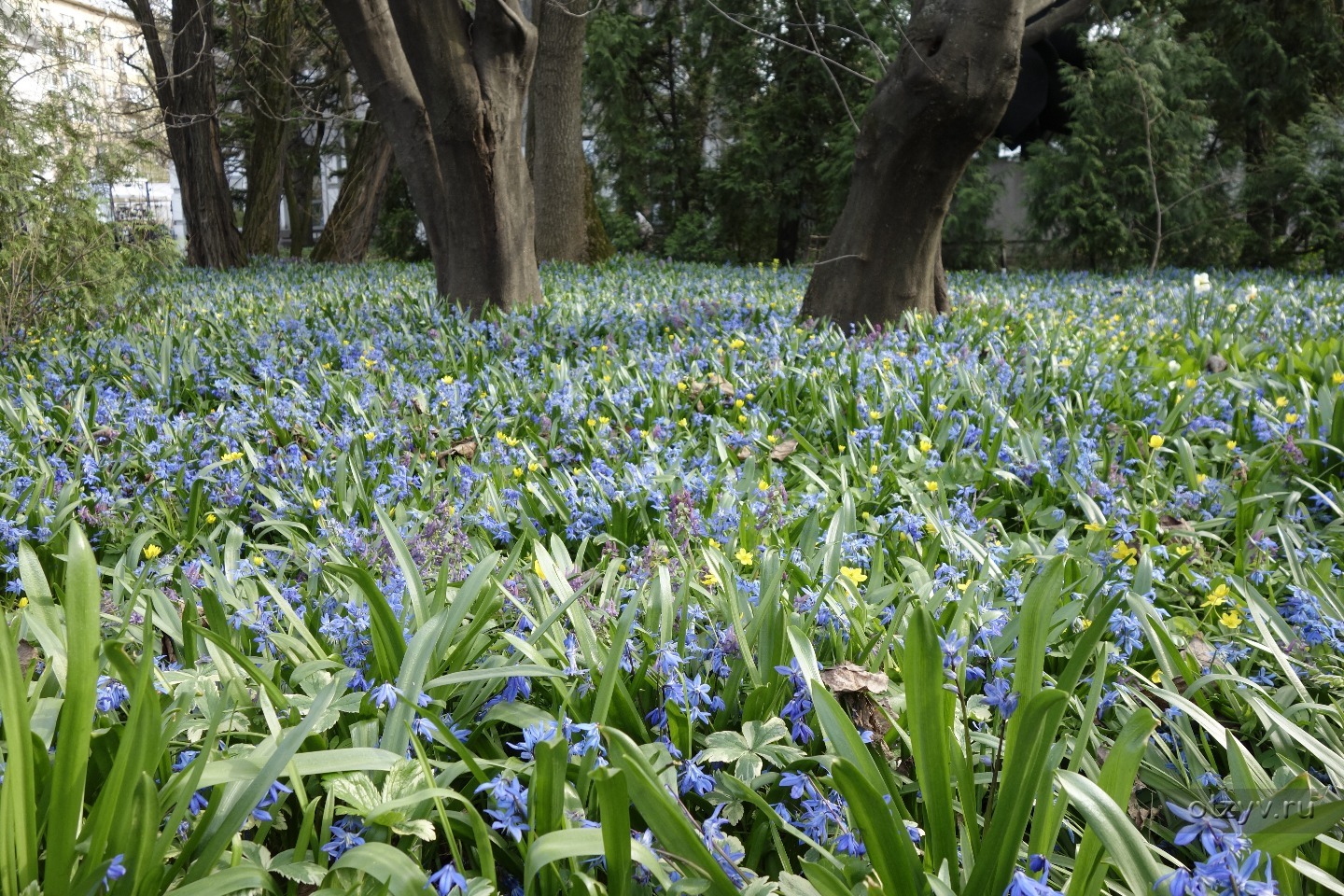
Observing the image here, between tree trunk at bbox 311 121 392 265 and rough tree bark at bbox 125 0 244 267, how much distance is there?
1608mm

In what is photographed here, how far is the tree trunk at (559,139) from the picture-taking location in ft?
43.0

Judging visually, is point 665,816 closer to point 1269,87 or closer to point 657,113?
point 1269,87

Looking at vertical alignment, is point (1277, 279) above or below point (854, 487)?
above

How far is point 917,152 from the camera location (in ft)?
18.0

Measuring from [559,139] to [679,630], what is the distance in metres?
12.6

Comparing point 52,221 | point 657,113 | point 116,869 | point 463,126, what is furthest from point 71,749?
point 657,113

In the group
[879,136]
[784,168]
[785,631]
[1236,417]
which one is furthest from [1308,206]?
[785,631]

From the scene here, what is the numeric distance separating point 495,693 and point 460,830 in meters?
0.32

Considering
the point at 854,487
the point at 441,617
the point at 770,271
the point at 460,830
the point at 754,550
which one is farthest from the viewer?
the point at 770,271

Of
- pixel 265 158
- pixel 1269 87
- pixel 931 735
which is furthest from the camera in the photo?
pixel 265 158

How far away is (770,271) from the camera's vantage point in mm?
11461

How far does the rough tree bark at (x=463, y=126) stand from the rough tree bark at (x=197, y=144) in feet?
27.1

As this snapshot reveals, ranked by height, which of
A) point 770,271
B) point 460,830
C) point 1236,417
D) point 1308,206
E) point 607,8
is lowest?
point 460,830

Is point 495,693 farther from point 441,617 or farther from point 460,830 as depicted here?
point 460,830
